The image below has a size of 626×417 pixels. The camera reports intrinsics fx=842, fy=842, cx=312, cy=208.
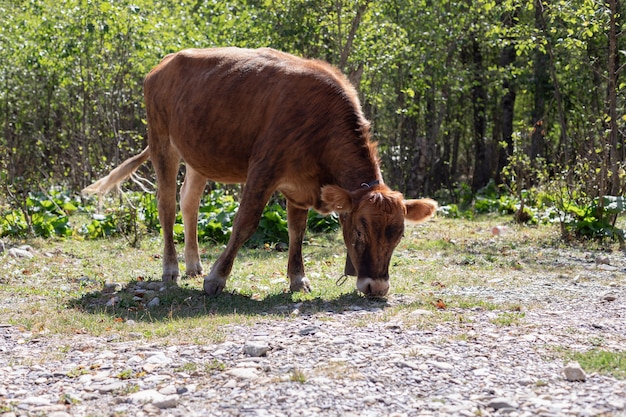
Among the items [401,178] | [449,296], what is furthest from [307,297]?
[401,178]

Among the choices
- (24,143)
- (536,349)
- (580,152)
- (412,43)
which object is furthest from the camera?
(24,143)

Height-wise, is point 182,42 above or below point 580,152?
above

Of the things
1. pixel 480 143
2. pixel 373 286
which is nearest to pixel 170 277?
pixel 373 286

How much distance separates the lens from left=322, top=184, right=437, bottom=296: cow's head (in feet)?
23.0

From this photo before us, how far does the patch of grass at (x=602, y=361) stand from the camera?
16.1 ft

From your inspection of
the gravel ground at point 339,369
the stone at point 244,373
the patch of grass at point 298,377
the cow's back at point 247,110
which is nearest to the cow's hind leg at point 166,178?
the cow's back at point 247,110

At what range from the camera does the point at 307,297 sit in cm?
771

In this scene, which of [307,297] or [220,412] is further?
[307,297]

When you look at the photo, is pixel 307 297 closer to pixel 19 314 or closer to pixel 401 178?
pixel 19 314

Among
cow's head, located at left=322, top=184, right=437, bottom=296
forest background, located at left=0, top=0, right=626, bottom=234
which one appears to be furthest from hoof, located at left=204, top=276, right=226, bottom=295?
forest background, located at left=0, top=0, right=626, bottom=234

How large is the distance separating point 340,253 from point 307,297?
3.47 m

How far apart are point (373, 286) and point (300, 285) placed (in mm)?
1261

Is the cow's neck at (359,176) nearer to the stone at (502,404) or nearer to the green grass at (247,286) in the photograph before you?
the green grass at (247,286)

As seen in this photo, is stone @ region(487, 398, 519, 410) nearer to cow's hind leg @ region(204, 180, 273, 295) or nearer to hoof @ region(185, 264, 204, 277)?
cow's hind leg @ region(204, 180, 273, 295)
